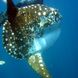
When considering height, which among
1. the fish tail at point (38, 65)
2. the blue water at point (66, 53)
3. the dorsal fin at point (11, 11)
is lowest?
the fish tail at point (38, 65)

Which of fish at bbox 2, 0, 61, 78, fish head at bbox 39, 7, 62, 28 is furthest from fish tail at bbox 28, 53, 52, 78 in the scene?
fish head at bbox 39, 7, 62, 28

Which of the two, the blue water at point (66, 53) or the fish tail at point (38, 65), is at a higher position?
the blue water at point (66, 53)

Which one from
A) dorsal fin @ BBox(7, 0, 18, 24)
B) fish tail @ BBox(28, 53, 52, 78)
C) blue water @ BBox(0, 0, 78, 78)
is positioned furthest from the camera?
blue water @ BBox(0, 0, 78, 78)

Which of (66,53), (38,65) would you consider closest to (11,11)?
(38,65)

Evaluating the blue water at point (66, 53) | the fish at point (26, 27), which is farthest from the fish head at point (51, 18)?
→ the blue water at point (66, 53)

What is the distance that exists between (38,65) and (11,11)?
12.6 inches

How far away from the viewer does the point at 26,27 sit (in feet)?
3.90

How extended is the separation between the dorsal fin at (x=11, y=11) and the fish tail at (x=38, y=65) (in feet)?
0.75

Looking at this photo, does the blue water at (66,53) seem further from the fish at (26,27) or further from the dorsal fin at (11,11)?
the dorsal fin at (11,11)

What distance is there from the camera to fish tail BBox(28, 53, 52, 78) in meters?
1.27

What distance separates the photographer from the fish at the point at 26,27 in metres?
1.18

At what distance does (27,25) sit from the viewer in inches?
46.8

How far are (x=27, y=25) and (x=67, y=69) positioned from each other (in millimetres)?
8360

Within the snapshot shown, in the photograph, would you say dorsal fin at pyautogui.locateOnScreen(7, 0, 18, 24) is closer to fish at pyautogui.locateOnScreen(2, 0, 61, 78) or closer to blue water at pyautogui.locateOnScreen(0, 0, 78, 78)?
fish at pyautogui.locateOnScreen(2, 0, 61, 78)
